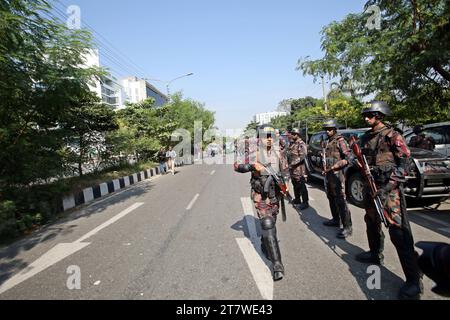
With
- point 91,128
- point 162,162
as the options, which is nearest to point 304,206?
point 91,128

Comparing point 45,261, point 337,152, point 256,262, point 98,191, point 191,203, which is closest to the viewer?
point 256,262

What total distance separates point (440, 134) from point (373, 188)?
23.3 ft

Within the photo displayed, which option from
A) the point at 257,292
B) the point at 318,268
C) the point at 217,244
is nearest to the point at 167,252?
the point at 217,244

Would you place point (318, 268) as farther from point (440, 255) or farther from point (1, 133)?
point (1, 133)

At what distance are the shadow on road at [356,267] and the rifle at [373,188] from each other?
2.14ft

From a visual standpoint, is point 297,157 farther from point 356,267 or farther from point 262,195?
point 356,267

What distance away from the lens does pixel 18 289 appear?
11.9 feet

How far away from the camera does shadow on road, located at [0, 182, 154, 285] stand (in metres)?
4.42

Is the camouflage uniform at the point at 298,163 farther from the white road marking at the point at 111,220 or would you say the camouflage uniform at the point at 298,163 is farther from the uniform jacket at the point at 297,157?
the white road marking at the point at 111,220

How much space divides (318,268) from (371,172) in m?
1.39

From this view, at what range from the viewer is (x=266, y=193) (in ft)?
12.7

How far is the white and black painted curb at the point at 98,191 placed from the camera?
8681 millimetres

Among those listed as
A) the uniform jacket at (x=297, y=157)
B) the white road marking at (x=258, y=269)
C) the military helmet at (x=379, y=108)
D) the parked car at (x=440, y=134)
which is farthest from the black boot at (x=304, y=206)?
the parked car at (x=440, y=134)

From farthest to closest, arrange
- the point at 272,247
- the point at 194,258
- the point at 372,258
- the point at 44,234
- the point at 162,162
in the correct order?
the point at 162,162
the point at 44,234
the point at 194,258
the point at 372,258
the point at 272,247
